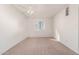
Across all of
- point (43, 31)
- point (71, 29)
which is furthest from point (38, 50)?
point (43, 31)

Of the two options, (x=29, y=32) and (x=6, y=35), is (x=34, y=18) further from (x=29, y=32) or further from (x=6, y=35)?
(x=6, y=35)

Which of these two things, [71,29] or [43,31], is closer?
[71,29]

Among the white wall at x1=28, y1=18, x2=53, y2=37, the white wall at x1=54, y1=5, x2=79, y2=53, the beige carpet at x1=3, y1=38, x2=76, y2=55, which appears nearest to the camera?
the beige carpet at x1=3, y1=38, x2=76, y2=55

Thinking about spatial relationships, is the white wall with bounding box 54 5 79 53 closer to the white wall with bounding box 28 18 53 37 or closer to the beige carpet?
the beige carpet

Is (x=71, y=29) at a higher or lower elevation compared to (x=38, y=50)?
higher

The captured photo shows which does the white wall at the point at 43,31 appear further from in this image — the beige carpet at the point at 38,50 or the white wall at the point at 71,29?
the white wall at the point at 71,29

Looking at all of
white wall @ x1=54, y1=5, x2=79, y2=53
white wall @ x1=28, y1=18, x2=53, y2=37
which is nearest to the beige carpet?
white wall @ x1=54, y1=5, x2=79, y2=53

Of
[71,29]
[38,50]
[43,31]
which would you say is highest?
[71,29]

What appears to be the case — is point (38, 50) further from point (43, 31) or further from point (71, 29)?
point (43, 31)

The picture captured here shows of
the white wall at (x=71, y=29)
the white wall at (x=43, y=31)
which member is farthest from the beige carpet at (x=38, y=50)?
the white wall at (x=43, y=31)

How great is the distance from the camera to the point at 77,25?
4094mm

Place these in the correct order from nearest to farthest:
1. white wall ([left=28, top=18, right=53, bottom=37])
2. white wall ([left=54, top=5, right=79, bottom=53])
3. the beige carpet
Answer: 1. the beige carpet
2. white wall ([left=54, top=5, right=79, bottom=53])
3. white wall ([left=28, top=18, right=53, bottom=37])

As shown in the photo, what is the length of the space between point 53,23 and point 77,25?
5.05 meters
